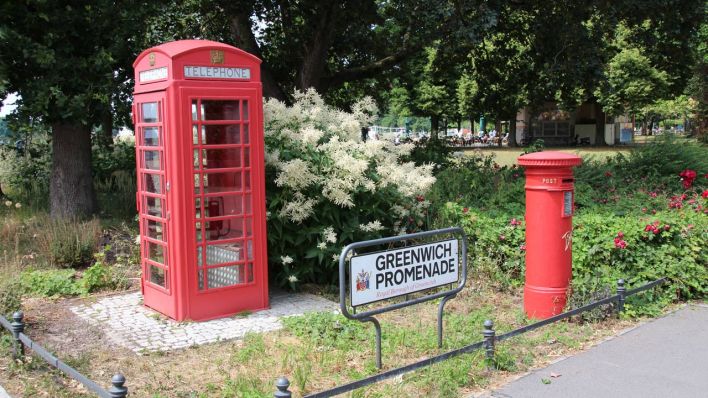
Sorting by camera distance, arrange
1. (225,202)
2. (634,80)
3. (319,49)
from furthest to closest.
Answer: (634,80) < (319,49) < (225,202)

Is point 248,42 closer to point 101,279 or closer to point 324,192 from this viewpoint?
point 101,279

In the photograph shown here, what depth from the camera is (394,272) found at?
483cm

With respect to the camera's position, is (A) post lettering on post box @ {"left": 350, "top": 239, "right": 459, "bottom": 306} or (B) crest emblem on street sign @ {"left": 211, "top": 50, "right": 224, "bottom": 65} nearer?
(A) post lettering on post box @ {"left": 350, "top": 239, "right": 459, "bottom": 306}

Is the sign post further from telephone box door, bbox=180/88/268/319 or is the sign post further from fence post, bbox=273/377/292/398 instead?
telephone box door, bbox=180/88/268/319

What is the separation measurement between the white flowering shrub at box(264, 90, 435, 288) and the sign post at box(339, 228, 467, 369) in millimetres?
2052

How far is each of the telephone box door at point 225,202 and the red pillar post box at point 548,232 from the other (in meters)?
2.73

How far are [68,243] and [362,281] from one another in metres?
5.69

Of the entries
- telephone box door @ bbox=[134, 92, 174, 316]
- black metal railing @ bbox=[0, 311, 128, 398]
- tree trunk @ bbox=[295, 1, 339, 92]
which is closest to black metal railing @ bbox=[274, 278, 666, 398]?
black metal railing @ bbox=[0, 311, 128, 398]

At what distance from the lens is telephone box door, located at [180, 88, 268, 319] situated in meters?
6.19

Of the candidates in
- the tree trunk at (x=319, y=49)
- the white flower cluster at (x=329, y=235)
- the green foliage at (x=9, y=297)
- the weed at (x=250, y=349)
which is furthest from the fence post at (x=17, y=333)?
the tree trunk at (x=319, y=49)

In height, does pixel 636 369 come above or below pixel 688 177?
below

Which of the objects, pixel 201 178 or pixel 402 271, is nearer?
pixel 402 271

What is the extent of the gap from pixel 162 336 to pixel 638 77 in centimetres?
4432

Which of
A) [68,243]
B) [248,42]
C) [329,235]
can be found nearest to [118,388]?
[329,235]
